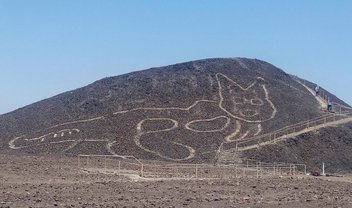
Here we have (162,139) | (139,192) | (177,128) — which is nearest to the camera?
(139,192)

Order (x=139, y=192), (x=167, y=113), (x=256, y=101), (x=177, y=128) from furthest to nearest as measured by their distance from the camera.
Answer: (x=256, y=101) → (x=167, y=113) → (x=177, y=128) → (x=139, y=192)

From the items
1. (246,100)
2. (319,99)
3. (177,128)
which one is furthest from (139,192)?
(319,99)

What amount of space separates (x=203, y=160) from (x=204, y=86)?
2010cm

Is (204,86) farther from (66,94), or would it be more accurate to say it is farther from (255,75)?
(66,94)

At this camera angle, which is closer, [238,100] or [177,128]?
[177,128]

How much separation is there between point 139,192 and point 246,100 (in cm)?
4951

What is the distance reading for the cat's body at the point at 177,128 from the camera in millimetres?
66812

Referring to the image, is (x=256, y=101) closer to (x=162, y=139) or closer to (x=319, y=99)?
(x=319, y=99)

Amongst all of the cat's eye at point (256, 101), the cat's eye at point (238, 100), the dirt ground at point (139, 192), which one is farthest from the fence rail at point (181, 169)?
the cat's eye at point (256, 101)

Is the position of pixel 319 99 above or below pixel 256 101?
above

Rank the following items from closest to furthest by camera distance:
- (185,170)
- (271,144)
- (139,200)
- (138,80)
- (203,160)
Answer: (139,200), (185,170), (203,160), (271,144), (138,80)

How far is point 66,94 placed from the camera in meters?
88.1

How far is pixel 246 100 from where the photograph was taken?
261ft

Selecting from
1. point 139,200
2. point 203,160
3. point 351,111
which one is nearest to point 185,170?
point 203,160
